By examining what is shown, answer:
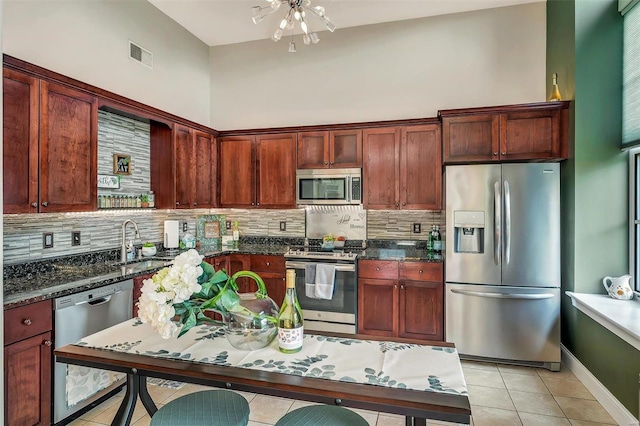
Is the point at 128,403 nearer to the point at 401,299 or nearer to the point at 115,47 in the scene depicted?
the point at 401,299

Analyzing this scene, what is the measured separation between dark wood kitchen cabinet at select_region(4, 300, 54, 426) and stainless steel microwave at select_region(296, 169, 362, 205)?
8.61 ft

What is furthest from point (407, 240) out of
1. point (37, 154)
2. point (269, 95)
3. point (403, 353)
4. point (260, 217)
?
point (37, 154)

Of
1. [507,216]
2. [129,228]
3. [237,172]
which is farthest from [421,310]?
[129,228]

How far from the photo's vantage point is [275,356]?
1.41 metres

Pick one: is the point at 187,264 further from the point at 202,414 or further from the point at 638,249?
the point at 638,249

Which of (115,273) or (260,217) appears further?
(260,217)

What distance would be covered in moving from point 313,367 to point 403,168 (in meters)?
2.96

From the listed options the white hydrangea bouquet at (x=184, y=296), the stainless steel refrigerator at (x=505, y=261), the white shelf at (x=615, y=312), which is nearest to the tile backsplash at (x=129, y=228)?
the stainless steel refrigerator at (x=505, y=261)

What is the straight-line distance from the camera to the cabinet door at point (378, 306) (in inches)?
145

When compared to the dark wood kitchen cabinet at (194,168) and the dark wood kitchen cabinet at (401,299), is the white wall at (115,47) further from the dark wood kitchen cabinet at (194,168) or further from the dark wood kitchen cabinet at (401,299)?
the dark wood kitchen cabinet at (401,299)

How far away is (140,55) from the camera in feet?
12.4

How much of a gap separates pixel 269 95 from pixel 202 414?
13.4ft

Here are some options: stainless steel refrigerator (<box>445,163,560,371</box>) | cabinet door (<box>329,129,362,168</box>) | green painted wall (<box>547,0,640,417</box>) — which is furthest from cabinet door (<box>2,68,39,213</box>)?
green painted wall (<box>547,0,640,417</box>)

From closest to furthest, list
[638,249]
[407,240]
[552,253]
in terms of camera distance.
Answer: [638,249]
[552,253]
[407,240]
